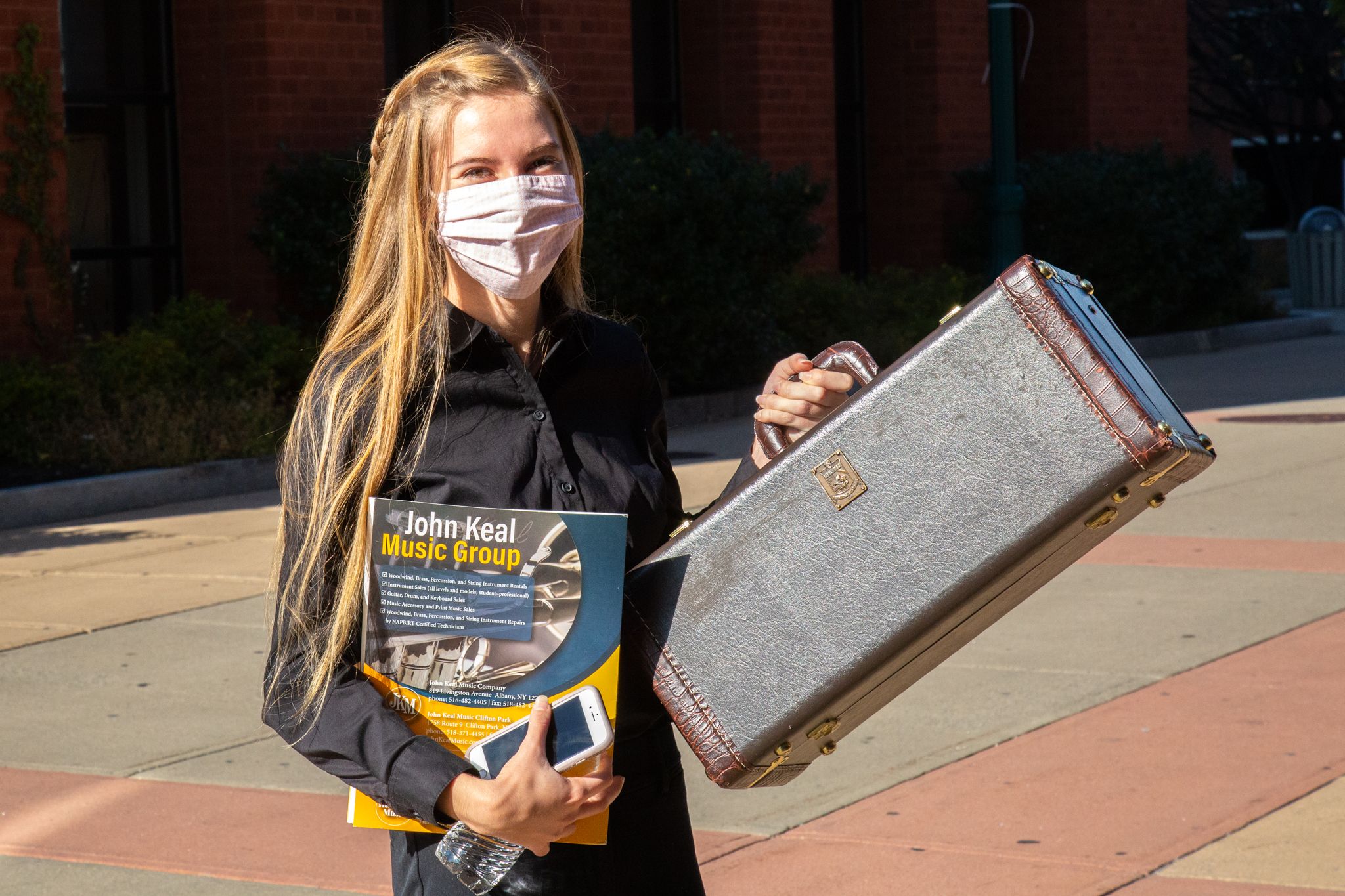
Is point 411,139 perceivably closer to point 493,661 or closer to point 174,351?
point 493,661

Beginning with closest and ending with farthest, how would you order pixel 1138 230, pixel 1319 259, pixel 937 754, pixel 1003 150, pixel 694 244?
1. pixel 937 754
2. pixel 694 244
3. pixel 1003 150
4. pixel 1138 230
5. pixel 1319 259

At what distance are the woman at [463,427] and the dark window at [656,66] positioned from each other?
577 inches

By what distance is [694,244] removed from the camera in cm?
1300

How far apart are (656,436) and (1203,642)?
4.68 meters

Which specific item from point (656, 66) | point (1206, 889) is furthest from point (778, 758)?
point (656, 66)

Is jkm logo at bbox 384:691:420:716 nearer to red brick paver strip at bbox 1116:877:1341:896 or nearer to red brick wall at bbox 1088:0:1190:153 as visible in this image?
red brick paver strip at bbox 1116:877:1341:896

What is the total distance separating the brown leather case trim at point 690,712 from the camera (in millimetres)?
2057

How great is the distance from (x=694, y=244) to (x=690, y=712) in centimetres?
1109

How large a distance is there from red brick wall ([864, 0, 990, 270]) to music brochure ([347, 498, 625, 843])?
17.1 meters

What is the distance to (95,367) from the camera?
1105cm

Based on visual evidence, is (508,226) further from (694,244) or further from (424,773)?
(694,244)

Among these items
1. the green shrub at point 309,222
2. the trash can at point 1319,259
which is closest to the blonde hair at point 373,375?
the green shrub at point 309,222

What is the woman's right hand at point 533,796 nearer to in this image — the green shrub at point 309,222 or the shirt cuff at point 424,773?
the shirt cuff at point 424,773

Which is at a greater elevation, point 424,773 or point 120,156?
point 120,156
